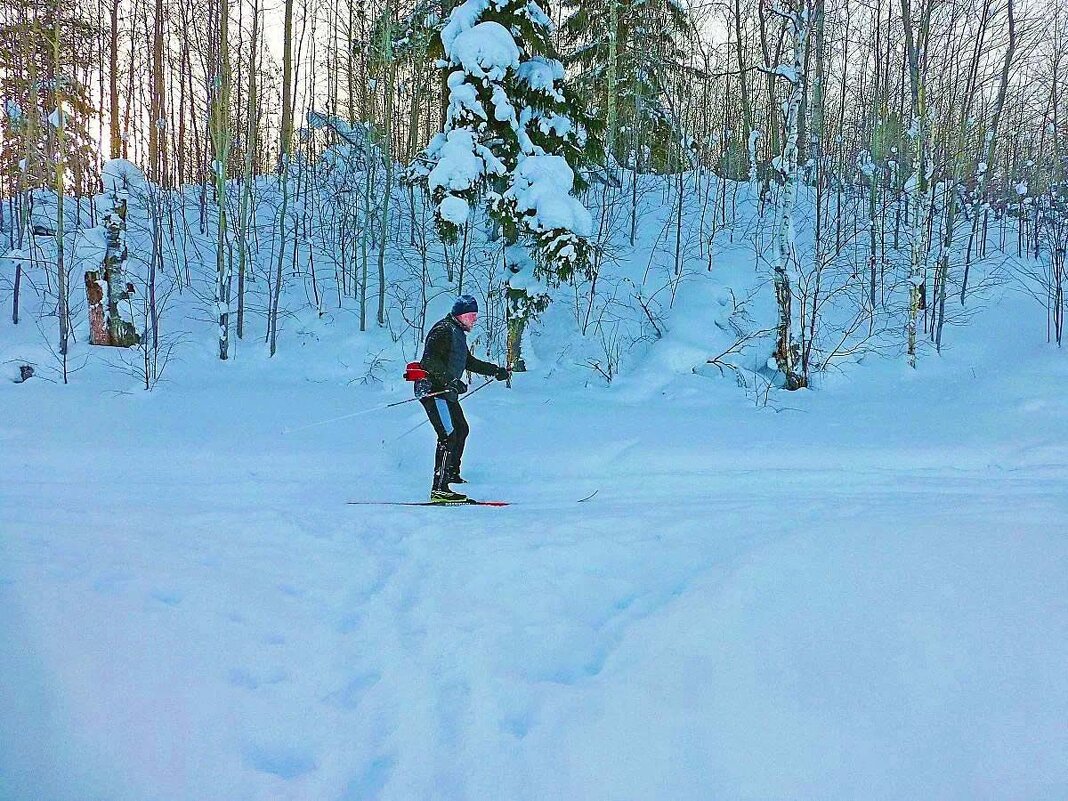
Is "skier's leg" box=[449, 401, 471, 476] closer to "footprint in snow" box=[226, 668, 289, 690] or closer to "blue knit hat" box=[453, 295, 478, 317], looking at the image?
"blue knit hat" box=[453, 295, 478, 317]

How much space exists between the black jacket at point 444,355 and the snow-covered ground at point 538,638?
1.21 meters

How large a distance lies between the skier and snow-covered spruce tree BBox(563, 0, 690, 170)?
35.3 feet

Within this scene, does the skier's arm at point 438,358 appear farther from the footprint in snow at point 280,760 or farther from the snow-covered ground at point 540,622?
the footprint in snow at point 280,760

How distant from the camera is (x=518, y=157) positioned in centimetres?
1187

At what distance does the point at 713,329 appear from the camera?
48.9 ft

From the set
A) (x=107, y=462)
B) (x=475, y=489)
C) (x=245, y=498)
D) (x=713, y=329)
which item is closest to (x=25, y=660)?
(x=245, y=498)

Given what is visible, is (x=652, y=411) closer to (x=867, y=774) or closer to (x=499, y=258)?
(x=499, y=258)

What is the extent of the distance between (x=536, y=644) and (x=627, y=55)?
56.1 ft

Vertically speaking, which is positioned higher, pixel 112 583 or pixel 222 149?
pixel 222 149

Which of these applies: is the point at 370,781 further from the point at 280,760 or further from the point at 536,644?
the point at 536,644

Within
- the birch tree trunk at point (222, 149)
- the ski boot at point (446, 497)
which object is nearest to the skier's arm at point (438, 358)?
the ski boot at point (446, 497)

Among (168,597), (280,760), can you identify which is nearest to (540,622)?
(280,760)

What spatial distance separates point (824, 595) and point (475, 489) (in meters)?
4.16

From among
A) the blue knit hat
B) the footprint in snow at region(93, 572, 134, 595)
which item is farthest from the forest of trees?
the footprint in snow at region(93, 572, 134, 595)
